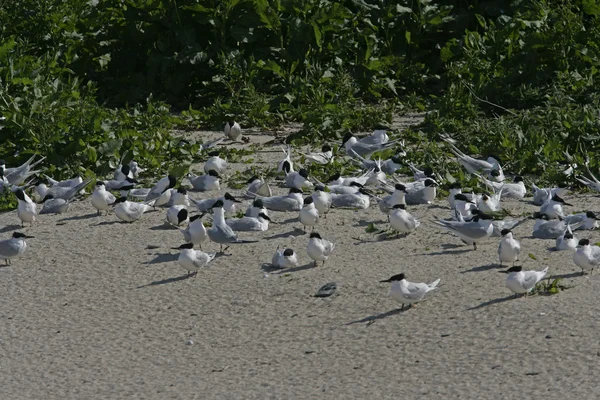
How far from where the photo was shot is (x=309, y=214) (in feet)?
28.2

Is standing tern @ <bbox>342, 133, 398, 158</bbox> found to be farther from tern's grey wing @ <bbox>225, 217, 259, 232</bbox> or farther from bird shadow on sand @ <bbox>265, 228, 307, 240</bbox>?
tern's grey wing @ <bbox>225, 217, 259, 232</bbox>

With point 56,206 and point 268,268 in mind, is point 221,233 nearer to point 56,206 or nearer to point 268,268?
point 268,268

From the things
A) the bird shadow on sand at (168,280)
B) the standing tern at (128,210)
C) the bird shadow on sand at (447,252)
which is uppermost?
the bird shadow on sand at (168,280)

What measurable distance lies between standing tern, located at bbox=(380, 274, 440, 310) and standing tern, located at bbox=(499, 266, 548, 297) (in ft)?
1.60

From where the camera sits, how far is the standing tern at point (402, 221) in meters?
8.30

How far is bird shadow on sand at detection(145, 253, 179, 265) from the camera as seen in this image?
8.20m

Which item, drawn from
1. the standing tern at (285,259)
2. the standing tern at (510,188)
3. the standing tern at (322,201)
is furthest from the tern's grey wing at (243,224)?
the standing tern at (510,188)

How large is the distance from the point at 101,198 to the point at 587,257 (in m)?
3.91

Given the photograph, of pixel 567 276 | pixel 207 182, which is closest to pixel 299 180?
pixel 207 182

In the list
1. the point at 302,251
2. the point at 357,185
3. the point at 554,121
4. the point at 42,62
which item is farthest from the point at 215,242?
the point at 42,62

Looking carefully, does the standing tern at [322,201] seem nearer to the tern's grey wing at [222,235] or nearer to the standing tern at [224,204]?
the standing tern at [224,204]

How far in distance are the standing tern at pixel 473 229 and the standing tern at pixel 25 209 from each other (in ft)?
10.6

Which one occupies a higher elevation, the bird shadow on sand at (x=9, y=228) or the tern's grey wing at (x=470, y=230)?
the tern's grey wing at (x=470, y=230)

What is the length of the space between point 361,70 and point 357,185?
316 cm
